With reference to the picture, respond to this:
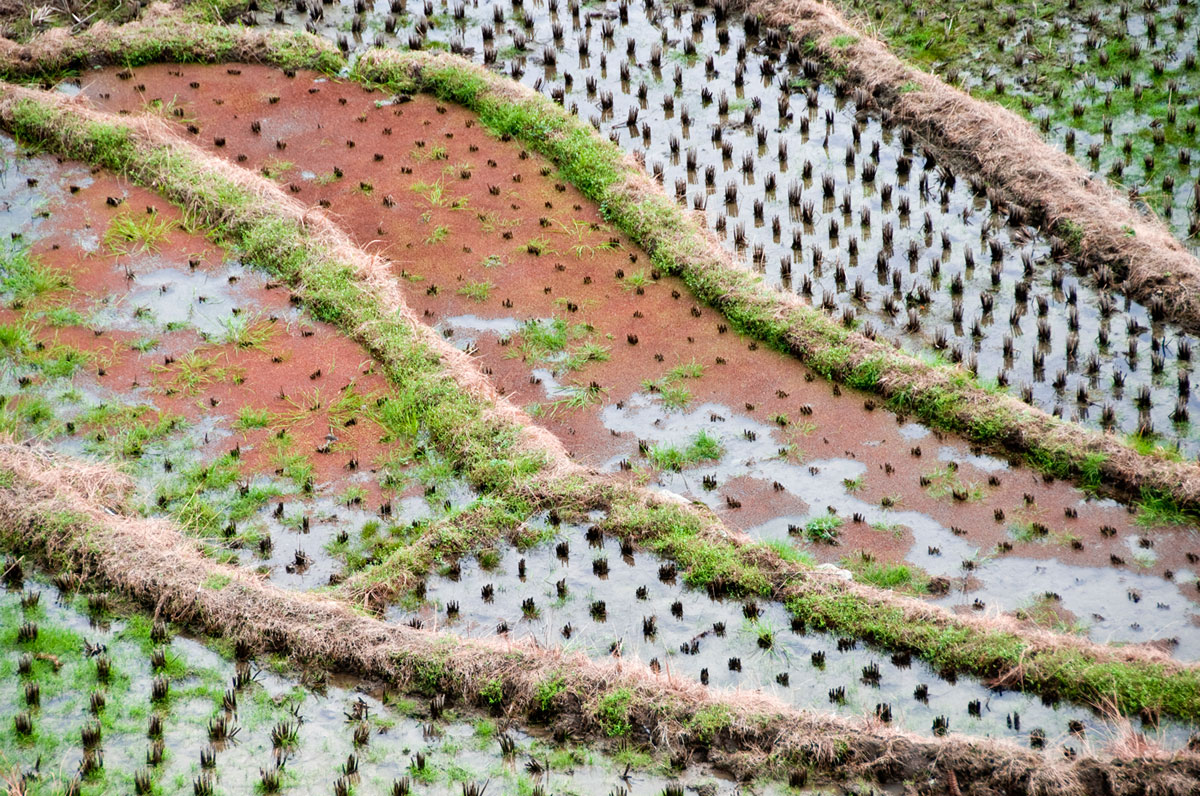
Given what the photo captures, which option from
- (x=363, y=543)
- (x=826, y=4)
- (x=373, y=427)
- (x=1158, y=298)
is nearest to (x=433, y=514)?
(x=363, y=543)

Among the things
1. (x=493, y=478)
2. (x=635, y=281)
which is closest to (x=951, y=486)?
(x=493, y=478)

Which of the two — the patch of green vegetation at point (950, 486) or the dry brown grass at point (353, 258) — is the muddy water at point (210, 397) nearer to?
the dry brown grass at point (353, 258)

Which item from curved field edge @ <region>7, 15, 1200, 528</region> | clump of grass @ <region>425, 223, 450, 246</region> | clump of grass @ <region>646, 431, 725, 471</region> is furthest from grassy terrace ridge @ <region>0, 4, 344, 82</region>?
clump of grass @ <region>646, 431, 725, 471</region>

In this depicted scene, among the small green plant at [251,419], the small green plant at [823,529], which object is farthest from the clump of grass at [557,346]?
the small green plant at [823,529]

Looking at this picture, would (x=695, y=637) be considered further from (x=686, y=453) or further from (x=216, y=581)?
(x=216, y=581)

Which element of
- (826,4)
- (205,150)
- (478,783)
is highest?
(826,4)

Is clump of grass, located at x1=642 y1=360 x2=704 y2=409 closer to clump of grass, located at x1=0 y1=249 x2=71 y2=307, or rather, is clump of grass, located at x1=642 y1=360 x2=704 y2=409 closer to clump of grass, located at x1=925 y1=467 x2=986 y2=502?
clump of grass, located at x1=925 y1=467 x2=986 y2=502

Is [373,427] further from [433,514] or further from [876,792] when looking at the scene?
[876,792]
